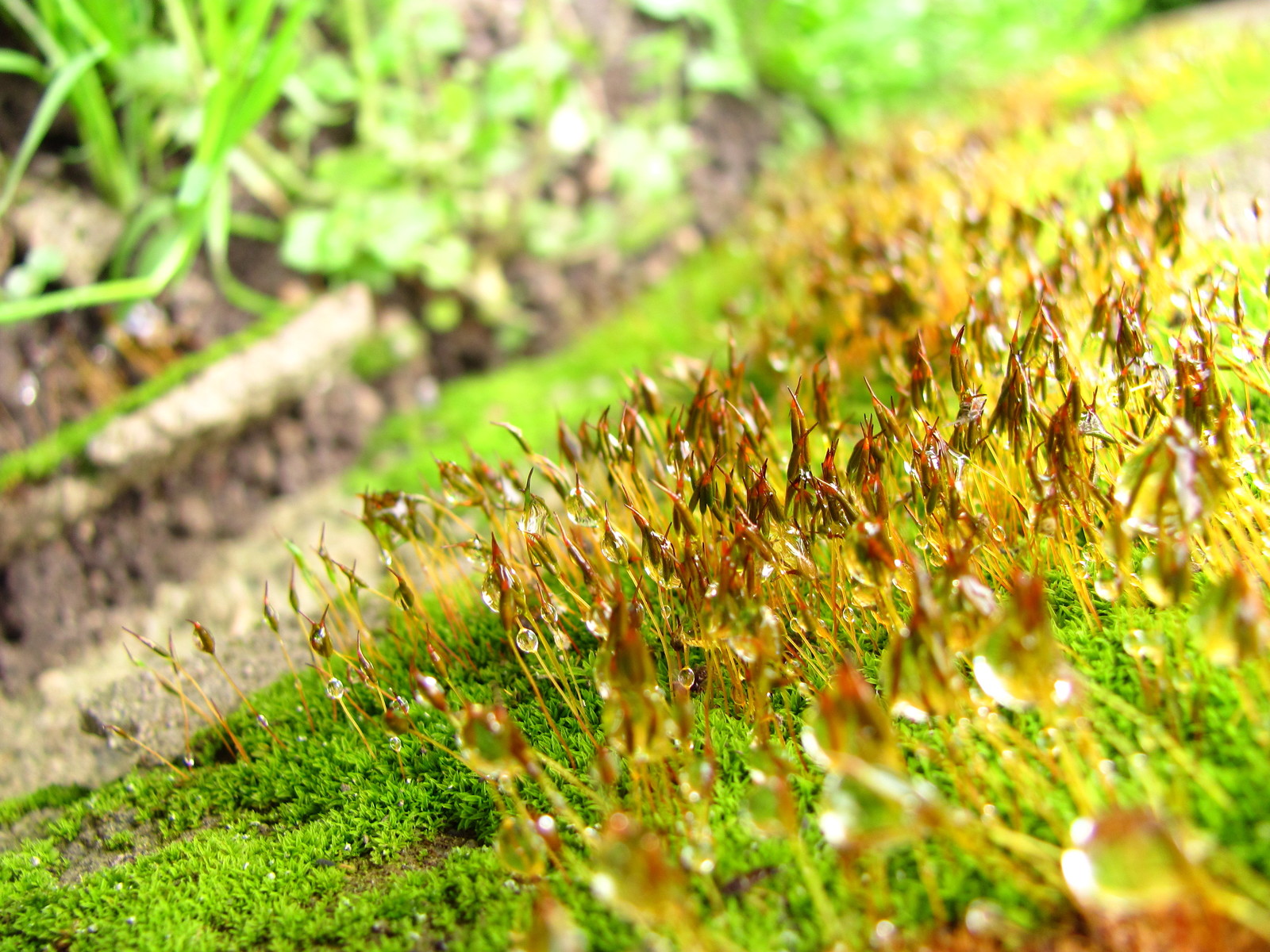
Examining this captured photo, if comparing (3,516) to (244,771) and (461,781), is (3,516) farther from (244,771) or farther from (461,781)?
(461,781)

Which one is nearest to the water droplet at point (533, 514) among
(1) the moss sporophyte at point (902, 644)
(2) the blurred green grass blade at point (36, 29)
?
(1) the moss sporophyte at point (902, 644)

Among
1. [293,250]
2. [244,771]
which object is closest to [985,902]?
[244,771]

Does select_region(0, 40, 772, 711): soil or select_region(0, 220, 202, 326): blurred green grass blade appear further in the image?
select_region(0, 40, 772, 711): soil

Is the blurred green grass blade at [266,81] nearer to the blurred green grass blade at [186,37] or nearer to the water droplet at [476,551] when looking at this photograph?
the blurred green grass blade at [186,37]

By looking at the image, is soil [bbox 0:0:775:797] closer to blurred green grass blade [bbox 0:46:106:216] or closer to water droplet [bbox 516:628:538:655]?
blurred green grass blade [bbox 0:46:106:216]

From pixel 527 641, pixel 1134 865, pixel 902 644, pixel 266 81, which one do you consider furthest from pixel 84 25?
pixel 1134 865

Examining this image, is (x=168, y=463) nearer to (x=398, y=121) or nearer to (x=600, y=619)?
(x=398, y=121)

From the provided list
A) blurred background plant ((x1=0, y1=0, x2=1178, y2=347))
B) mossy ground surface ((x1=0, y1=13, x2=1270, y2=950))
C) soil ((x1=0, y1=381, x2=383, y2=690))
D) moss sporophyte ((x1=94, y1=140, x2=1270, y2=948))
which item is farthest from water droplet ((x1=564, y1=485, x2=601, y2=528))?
soil ((x1=0, y1=381, x2=383, y2=690))
